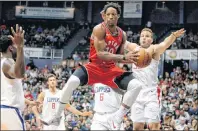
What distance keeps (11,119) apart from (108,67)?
2533 millimetres

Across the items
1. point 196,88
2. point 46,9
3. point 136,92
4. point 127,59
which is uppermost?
point 46,9

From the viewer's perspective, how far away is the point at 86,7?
35188 millimetres

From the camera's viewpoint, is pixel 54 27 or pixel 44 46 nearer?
pixel 44 46

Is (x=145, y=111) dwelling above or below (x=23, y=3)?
below

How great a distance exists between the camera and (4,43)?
556 cm

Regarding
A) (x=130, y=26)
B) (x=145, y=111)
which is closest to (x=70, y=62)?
(x=130, y=26)

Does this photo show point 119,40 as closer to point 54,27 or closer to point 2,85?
point 2,85

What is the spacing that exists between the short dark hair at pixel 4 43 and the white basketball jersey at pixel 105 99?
246cm

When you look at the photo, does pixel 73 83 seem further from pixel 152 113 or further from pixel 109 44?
pixel 152 113

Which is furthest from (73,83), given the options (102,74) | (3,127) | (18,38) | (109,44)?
(18,38)

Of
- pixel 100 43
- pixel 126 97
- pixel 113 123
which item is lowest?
pixel 113 123

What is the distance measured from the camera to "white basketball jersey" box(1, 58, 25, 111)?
559cm

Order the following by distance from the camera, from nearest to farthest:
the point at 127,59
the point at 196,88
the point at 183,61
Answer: the point at 127,59
the point at 196,88
the point at 183,61

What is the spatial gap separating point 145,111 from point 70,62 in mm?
17679
